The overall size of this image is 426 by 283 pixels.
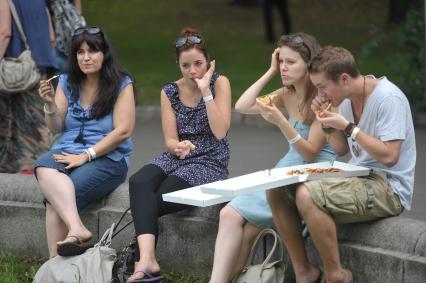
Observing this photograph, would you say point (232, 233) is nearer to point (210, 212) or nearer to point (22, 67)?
point (210, 212)

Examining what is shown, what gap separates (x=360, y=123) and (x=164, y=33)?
1661cm

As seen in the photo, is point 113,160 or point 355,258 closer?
point 355,258

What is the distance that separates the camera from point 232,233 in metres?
6.24

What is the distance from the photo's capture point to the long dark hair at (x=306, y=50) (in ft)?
21.1

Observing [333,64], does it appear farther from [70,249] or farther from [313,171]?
[70,249]

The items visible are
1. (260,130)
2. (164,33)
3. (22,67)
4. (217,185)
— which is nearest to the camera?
(217,185)

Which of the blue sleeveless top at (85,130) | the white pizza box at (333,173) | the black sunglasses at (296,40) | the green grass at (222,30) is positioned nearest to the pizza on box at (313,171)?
the white pizza box at (333,173)

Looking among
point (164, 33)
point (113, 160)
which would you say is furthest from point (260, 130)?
point (164, 33)

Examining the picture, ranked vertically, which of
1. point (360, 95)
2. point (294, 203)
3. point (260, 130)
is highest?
point (360, 95)

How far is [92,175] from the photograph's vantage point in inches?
280

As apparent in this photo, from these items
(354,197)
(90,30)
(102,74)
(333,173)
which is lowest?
Answer: (354,197)

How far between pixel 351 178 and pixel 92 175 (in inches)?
68.7

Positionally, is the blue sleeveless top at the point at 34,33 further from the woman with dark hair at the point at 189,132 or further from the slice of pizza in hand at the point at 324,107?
the slice of pizza in hand at the point at 324,107

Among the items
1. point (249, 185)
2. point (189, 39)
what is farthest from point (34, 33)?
point (249, 185)
